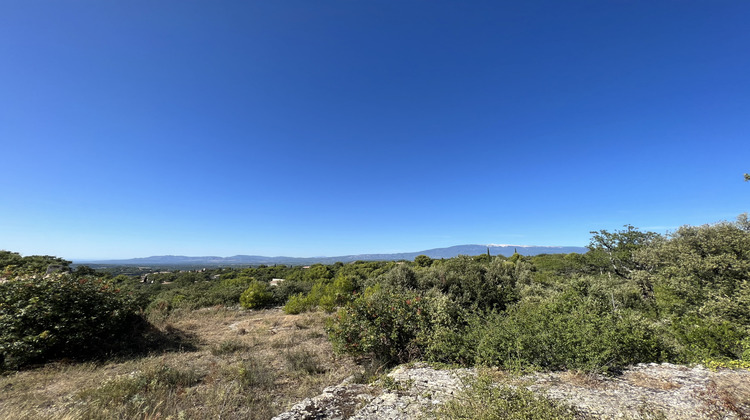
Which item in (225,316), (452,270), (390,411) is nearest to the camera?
(390,411)

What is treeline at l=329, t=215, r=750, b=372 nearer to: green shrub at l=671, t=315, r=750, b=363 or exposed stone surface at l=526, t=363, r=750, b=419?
green shrub at l=671, t=315, r=750, b=363

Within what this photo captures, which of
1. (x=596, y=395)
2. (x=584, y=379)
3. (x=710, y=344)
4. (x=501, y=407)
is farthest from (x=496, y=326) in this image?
(x=710, y=344)

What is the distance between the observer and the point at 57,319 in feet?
22.8

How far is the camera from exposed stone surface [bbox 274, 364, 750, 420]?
10.6 ft

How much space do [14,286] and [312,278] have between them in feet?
73.5

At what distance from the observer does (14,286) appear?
22.5 ft

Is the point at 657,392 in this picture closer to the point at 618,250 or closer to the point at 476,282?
the point at 476,282

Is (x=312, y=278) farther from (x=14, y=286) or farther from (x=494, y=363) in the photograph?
(x=494, y=363)

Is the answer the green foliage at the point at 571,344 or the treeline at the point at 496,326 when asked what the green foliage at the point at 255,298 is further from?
the green foliage at the point at 571,344

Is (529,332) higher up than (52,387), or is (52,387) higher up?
(529,332)

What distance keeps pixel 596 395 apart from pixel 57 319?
41.2 ft

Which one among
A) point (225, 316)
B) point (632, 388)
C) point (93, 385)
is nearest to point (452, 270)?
point (632, 388)

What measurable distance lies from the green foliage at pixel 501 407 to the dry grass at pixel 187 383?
2.83 m

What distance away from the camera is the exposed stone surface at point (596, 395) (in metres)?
3.24
